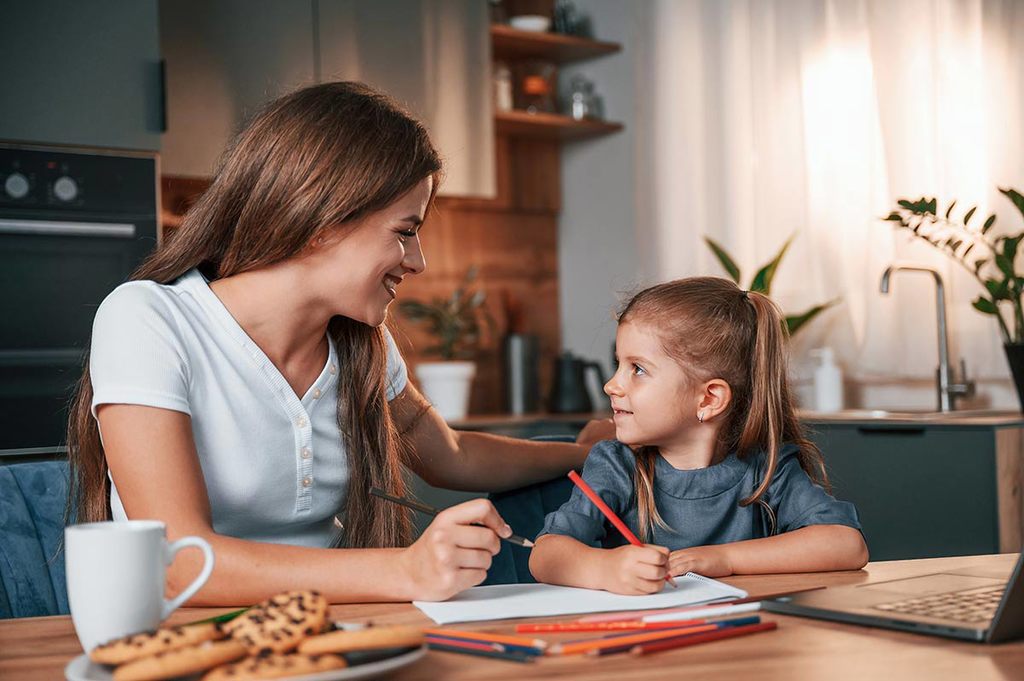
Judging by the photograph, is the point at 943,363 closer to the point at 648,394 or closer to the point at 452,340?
the point at 452,340

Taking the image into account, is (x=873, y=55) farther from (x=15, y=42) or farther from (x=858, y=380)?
(x=15, y=42)

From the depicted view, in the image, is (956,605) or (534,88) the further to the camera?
(534,88)

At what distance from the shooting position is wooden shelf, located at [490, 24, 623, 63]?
399 centimetres

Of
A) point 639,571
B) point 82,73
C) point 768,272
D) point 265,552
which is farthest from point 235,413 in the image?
point 768,272

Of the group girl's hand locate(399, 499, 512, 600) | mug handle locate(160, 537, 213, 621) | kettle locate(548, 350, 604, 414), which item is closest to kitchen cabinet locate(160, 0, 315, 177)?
kettle locate(548, 350, 604, 414)

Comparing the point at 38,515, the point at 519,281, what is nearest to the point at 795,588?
the point at 38,515

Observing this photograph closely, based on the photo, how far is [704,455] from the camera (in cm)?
166

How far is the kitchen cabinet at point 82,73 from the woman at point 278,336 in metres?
1.53

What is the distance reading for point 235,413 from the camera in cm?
150

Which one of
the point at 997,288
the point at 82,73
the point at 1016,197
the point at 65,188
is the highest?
the point at 82,73

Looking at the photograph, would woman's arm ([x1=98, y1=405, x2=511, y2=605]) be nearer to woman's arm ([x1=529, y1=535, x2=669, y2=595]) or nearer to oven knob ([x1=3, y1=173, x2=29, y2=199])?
woman's arm ([x1=529, y1=535, x2=669, y2=595])

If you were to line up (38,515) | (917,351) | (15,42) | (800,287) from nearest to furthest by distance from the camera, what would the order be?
1. (38,515)
2. (15,42)
3. (917,351)
4. (800,287)

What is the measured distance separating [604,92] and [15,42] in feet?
6.96

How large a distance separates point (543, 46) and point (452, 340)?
109 cm
